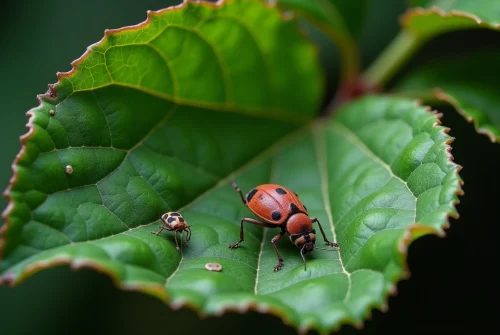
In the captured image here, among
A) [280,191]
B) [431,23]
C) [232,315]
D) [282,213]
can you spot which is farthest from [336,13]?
[232,315]

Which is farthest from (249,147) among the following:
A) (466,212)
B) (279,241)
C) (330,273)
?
(466,212)

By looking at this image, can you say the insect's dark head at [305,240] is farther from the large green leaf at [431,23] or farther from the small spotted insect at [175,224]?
the large green leaf at [431,23]

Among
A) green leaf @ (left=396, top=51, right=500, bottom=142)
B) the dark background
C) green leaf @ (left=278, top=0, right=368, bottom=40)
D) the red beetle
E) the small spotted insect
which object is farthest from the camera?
the dark background

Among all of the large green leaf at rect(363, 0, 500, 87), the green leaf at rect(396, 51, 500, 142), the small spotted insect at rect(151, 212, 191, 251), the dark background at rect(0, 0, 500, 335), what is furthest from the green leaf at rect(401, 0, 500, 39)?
the small spotted insect at rect(151, 212, 191, 251)

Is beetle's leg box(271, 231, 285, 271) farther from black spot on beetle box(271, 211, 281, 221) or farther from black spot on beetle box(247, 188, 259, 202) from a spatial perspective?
black spot on beetle box(247, 188, 259, 202)

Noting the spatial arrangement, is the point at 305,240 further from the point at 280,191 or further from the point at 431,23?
the point at 431,23

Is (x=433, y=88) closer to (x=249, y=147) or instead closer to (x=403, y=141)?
(x=403, y=141)

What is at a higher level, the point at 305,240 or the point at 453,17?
the point at 453,17
